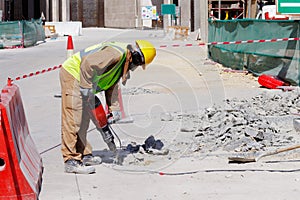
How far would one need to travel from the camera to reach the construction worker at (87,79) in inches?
259

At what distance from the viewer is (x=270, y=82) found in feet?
47.5

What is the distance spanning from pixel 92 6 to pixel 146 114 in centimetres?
6936

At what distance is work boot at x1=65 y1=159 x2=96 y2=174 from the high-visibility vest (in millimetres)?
Result: 881

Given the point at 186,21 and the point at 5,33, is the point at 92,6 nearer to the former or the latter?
the point at 186,21

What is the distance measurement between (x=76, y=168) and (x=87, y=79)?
102 centimetres

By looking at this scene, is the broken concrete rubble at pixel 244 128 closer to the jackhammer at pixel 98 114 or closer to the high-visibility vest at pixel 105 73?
the jackhammer at pixel 98 114

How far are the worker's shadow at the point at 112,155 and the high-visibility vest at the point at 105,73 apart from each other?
1.03 m

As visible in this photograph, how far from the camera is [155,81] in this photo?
16.2m

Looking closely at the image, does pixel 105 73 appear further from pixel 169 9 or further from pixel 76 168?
pixel 169 9

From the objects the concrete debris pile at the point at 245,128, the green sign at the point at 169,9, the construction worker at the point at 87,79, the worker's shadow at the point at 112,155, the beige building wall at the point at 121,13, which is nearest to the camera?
the construction worker at the point at 87,79

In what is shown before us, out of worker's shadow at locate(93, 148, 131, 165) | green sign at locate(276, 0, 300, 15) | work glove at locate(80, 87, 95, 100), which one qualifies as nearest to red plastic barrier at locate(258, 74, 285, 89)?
green sign at locate(276, 0, 300, 15)

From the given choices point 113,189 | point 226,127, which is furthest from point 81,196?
point 226,127

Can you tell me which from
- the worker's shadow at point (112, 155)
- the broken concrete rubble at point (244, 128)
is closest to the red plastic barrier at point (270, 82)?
the broken concrete rubble at point (244, 128)

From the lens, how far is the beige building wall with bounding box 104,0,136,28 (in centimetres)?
6862
